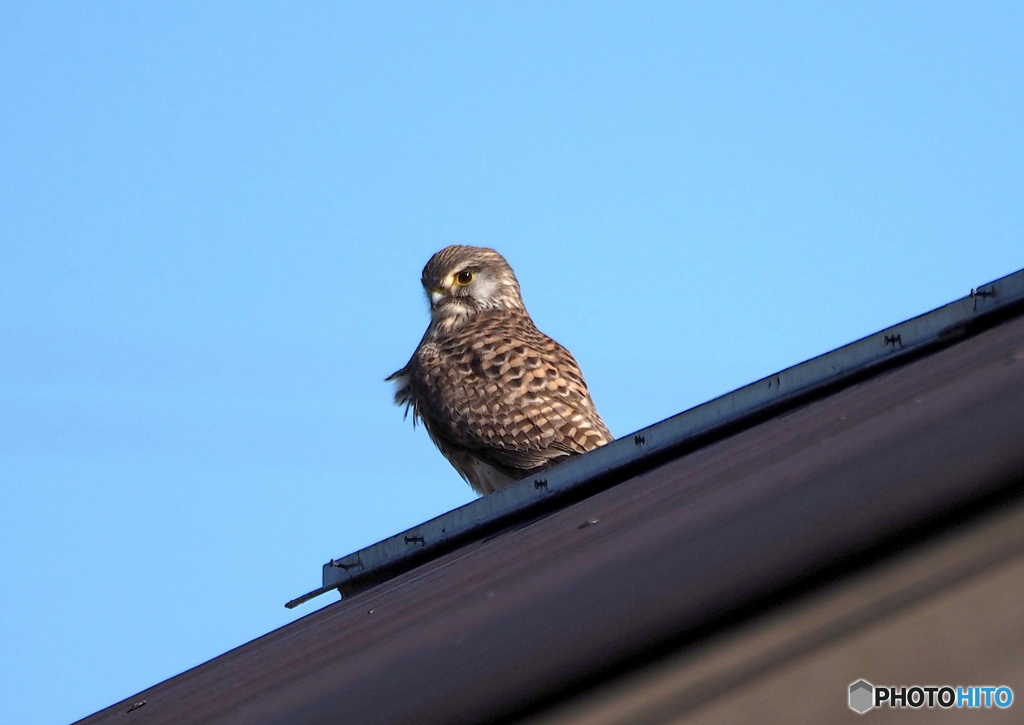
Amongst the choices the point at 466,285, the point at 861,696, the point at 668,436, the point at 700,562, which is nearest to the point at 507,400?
the point at 466,285

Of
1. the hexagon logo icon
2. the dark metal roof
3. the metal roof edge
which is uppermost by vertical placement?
the metal roof edge

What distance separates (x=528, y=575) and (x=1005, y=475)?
0.75 metres

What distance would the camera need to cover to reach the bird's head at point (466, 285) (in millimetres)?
7547

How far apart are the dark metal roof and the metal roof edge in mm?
881

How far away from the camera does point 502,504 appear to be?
4.09m

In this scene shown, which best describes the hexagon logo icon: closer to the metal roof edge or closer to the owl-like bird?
the metal roof edge

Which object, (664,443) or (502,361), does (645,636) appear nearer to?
(664,443)

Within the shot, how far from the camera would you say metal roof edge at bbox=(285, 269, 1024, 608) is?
3.16m

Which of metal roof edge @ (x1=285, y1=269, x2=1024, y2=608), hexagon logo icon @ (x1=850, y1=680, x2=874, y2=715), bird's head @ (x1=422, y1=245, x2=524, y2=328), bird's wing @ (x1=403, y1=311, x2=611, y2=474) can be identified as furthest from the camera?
bird's head @ (x1=422, y1=245, x2=524, y2=328)

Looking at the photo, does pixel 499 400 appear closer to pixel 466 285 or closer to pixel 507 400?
pixel 507 400

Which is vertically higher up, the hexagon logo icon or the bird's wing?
the bird's wing

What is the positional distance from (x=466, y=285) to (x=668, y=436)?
391 centimetres

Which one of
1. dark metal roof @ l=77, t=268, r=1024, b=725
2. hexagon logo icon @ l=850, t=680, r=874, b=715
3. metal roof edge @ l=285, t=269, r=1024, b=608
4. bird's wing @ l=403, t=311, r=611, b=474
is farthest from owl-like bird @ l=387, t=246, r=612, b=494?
hexagon logo icon @ l=850, t=680, r=874, b=715

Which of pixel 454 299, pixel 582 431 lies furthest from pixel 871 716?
pixel 454 299
